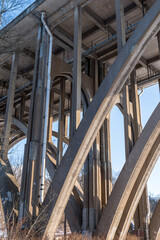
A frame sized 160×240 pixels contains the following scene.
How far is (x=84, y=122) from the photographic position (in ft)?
28.5

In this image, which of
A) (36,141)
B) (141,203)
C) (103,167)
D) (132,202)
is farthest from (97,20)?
(141,203)

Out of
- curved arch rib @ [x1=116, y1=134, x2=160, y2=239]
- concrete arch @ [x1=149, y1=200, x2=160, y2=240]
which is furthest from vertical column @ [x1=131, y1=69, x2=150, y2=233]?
curved arch rib @ [x1=116, y1=134, x2=160, y2=239]

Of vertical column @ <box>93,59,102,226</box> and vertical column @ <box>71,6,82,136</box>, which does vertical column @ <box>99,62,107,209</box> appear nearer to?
vertical column @ <box>93,59,102,226</box>

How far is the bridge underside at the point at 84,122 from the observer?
8414 mm

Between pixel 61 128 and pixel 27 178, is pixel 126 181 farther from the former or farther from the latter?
pixel 61 128

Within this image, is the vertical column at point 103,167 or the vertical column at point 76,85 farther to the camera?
the vertical column at point 103,167

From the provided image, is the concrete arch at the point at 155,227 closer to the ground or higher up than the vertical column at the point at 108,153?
closer to the ground

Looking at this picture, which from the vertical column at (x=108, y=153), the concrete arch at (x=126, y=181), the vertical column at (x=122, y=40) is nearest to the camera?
the vertical column at (x=122, y=40)

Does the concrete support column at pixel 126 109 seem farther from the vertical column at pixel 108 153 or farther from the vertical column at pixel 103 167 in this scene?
the vertical column at pixel 103 167

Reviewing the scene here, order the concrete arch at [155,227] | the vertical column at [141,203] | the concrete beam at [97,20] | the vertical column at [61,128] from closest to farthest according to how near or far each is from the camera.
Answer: the concrete beam at [97,20] < the concrete arch at [155,227] < the vertical column at [141,203] < the vertical column at [61,128]

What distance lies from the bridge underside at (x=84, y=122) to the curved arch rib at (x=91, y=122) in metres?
0.03

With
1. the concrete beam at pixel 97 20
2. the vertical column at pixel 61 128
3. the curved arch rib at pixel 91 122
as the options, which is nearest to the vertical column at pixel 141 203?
the concrete beam at pixel 97 20

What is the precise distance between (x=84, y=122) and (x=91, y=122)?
292 millimetres

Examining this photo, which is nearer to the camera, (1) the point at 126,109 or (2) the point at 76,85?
(2) the point at 76,85
